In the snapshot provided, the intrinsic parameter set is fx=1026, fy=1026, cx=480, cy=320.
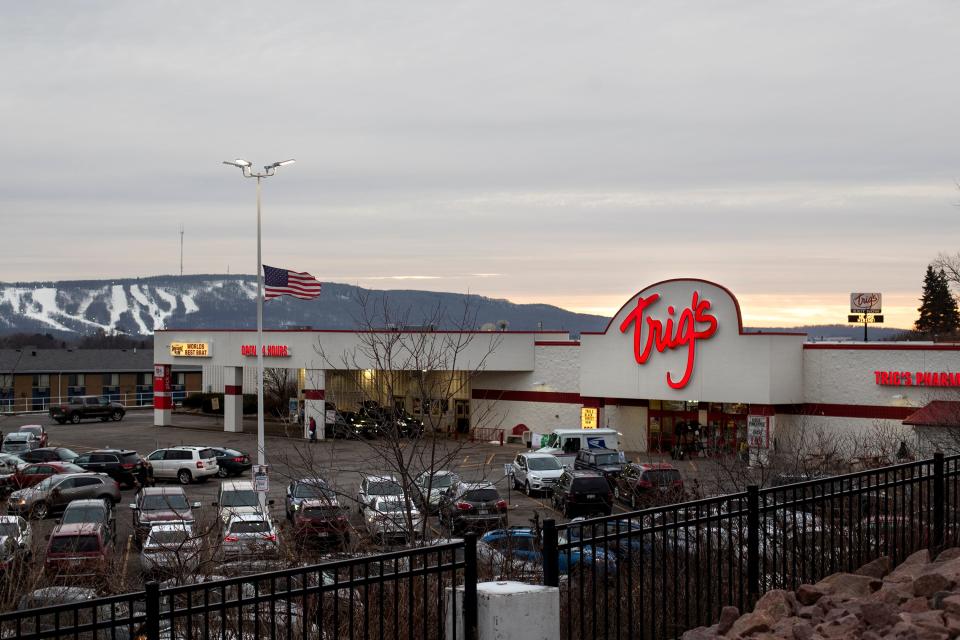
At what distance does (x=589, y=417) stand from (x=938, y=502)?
3831cm

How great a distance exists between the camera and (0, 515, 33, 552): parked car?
16120 mm

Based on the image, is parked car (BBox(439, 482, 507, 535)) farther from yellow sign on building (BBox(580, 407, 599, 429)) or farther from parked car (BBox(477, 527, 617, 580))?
yellow sign on building (BBox(580, 407, 599, 429))

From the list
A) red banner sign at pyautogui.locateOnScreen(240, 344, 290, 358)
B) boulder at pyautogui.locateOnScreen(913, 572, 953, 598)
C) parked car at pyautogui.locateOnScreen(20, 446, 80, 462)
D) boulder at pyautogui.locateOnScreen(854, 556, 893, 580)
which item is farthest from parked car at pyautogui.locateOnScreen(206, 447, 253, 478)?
boulder at pyautogui.locateOnScreen(913, 572, 953, 598)

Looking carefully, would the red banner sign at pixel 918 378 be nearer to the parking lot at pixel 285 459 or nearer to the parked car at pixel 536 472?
the parking lot at pixel 285 459

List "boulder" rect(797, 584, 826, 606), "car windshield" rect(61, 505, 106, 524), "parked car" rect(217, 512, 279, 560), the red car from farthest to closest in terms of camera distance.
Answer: the red car, "car windshield" rect(61, 505, 106, 524), "parked car" rect(217, 512, 279, 560), "boulder" rect(797, 584, 826, 606)

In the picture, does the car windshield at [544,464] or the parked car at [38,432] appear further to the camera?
the parked car at [38,432]

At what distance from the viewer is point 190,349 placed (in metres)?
62.0

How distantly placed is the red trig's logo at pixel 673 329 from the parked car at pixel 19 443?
28308 mm

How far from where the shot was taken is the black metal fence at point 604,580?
22.2 feet

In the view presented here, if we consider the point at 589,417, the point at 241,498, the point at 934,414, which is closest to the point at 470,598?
the point at 241,498

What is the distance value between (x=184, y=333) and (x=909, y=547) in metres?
56.0

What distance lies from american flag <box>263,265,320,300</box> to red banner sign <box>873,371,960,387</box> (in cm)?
2269

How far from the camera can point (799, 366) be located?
4375 centimetres

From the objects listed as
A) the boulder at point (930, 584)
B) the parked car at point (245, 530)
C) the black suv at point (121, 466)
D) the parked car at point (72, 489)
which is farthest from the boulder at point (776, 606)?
the black suv at point (121, 466)
